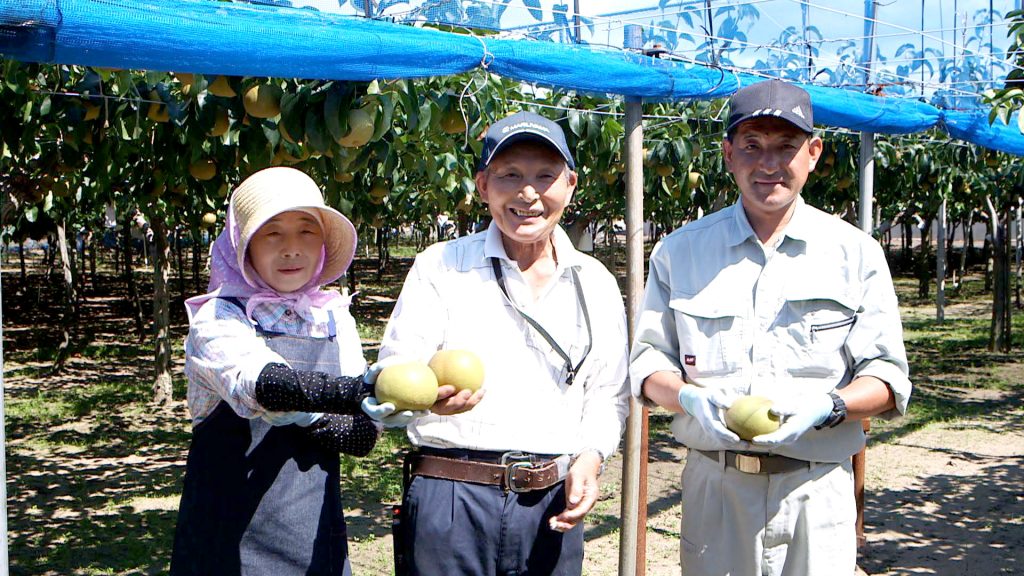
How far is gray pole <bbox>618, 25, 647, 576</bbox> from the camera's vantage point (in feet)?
9.34

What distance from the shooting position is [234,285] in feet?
5.91

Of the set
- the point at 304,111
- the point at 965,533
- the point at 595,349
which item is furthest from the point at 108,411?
the point at 595,349

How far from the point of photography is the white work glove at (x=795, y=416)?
1.77 m

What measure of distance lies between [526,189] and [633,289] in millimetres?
1037

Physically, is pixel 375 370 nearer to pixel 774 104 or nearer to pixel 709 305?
pixel 709 305

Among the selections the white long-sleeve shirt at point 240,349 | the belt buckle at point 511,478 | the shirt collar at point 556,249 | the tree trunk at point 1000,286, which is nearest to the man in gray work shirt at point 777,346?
the shirt collar at point 556,249

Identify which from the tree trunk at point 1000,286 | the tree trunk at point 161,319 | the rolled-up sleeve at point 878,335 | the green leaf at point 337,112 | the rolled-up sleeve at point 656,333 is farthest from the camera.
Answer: the tree trunk at point 1000,286

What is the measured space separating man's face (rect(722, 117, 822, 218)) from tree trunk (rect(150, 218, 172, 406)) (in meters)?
6.36

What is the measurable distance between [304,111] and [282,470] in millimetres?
1345

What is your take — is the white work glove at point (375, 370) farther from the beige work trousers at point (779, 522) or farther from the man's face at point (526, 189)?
the beige work trousers at point (779, 522)

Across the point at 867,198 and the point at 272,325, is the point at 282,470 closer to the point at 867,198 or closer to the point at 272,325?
the point at 272,325

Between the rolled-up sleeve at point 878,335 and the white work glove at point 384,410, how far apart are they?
93 cm

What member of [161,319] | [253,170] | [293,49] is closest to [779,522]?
[293,49]

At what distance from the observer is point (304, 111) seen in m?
2.81
